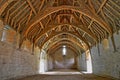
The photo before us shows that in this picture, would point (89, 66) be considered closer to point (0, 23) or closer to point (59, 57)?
point (59, 57)

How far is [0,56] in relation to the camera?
19.7 ft

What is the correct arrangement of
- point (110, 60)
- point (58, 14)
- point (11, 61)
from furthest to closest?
1. point (58, 14)
2. point (110, 60)
3. point (11, 61)

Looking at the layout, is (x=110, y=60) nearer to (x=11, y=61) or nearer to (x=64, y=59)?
(x=11, y=61)

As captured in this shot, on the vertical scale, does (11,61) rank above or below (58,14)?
below

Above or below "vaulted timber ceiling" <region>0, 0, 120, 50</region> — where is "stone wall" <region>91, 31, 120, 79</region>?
Result: below

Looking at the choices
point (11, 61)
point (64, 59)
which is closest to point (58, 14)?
point (11, 61)

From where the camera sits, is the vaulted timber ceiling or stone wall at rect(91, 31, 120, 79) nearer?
the vaulted timber ceiling

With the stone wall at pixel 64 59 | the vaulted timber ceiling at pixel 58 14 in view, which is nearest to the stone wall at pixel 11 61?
the vaulted timber ceiling at pixel 58 14

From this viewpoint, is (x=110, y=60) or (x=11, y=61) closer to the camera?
(x=11, y=61)

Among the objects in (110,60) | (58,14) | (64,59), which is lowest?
(64,59)

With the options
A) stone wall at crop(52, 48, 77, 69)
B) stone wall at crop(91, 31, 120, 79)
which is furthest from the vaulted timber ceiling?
stone wall at crop(52, 48, 77, 69)

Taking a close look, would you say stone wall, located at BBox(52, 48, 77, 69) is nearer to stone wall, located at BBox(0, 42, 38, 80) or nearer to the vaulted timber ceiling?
the vaulted timber ceiling

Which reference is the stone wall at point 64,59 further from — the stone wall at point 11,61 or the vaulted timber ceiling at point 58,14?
the stone wall at point 11,61

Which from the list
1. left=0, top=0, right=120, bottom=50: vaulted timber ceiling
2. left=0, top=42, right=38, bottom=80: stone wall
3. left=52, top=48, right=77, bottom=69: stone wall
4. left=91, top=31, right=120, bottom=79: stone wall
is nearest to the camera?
left=0, top=42, right=38, bottom=80: stone wall
